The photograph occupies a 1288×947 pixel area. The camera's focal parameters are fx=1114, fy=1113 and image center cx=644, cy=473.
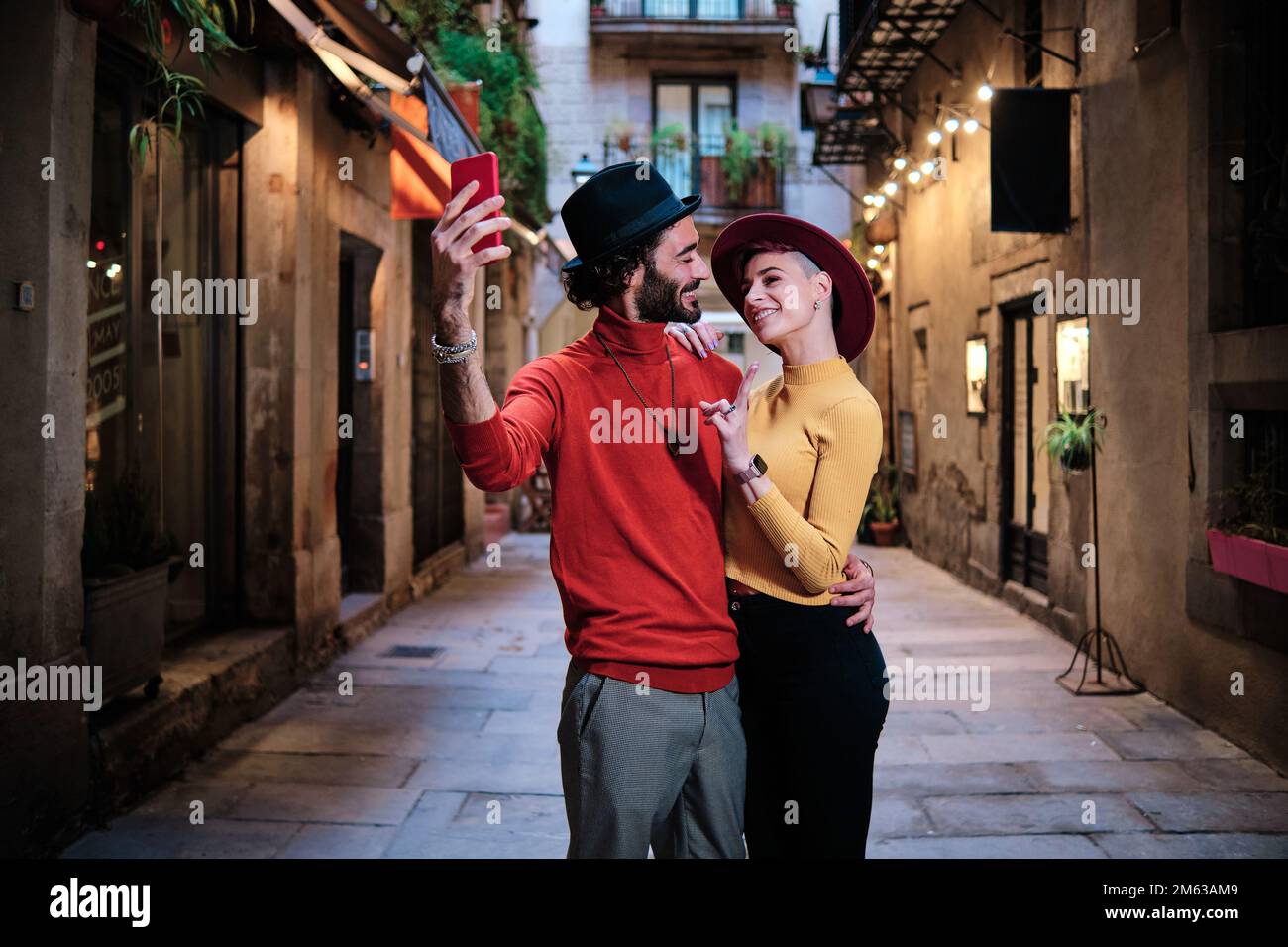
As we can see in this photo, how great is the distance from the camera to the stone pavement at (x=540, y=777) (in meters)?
4.54

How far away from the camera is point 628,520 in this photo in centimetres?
226

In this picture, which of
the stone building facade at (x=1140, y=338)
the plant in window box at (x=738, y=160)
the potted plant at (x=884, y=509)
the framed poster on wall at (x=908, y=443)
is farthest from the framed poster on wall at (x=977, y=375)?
the plant in window box at (x=738, y=160)

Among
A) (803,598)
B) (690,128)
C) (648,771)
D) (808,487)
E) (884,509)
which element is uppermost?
(690,128)

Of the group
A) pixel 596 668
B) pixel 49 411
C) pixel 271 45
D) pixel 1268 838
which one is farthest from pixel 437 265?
pixel 271 45

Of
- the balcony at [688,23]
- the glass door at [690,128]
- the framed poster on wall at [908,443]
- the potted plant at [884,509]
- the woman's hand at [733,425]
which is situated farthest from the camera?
the balcony at [688,23]

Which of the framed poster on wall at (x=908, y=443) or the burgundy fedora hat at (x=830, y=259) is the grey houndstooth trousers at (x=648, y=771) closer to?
the burgundy fedora hat at (x=830, y=259)

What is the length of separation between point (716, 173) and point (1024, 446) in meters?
12.6

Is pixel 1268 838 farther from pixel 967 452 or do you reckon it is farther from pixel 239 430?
pixel 967 452

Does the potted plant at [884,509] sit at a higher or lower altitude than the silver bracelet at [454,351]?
Answer: lower

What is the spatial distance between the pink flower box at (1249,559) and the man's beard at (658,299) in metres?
4.01

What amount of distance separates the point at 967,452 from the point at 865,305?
9605mm

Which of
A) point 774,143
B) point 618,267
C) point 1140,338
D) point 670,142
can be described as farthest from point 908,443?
point 618,267

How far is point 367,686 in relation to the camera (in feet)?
23.7

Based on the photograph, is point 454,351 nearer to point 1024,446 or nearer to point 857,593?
point 857,593
